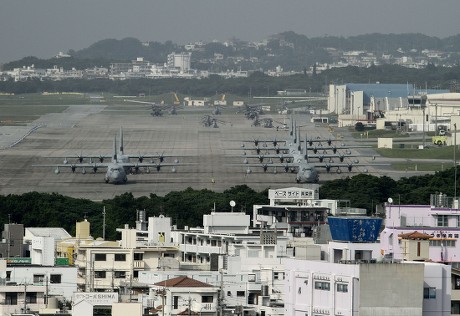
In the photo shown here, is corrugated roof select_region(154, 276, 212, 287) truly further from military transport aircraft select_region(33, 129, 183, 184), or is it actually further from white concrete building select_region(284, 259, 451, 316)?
military transport aircraft select_region(33, 129, 183, 184)

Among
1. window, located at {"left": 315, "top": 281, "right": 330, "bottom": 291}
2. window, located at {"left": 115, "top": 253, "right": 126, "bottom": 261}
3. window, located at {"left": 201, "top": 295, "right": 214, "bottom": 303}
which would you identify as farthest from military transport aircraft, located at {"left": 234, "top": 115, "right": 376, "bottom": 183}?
window, located at {"left": 315, "top": 281, "right": 330, "bottom": 291}

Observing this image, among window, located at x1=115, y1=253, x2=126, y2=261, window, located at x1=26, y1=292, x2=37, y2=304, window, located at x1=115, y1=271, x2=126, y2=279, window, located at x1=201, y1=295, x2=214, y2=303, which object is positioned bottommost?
window, located at x1=115, y1=271, x2=126, y2=279

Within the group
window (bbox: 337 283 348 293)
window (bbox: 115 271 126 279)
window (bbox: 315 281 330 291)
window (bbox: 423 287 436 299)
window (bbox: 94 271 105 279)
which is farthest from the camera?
window (bbox: 115 271 126 279)

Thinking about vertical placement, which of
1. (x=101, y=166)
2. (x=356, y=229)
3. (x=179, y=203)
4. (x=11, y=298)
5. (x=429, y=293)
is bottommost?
(x=101, y=166)

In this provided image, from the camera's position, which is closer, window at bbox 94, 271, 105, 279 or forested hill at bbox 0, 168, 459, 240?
window at bbox 94, 271, 105, 279

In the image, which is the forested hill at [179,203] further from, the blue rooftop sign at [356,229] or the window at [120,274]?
the blue rooftop sign at [356,229]

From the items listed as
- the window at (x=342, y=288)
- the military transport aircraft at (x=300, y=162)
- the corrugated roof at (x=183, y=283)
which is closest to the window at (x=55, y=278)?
the corrugated roof at (x=183, y=283)

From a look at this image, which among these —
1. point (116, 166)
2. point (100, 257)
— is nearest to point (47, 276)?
point (100, 257)

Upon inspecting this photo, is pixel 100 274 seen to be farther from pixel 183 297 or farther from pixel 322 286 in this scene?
pixel 322 286
